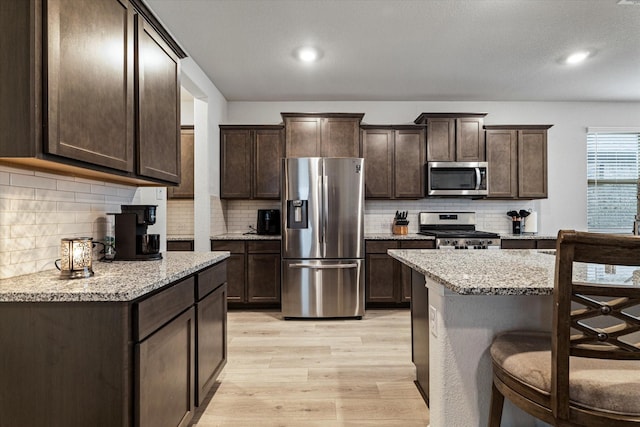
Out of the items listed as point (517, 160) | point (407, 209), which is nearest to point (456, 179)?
point (407, 209)

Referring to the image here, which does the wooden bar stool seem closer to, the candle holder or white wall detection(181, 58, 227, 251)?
the candle holder

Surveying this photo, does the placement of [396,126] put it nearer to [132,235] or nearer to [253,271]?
[253,271]

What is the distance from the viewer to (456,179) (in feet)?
14.4

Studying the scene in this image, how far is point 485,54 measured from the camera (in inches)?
133

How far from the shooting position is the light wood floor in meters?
2.01

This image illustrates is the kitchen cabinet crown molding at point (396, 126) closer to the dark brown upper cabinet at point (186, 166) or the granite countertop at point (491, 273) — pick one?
the dark brown upper cabinet at point (186, 166)

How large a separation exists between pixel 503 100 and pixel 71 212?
16.3ft

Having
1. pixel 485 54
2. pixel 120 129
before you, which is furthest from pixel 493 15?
pixel 120 129

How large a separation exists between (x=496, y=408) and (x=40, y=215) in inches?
83.3

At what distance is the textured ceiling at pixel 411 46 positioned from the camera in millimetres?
2633

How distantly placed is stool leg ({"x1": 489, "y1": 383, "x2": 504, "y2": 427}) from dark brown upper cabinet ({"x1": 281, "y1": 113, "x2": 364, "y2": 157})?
320 cm

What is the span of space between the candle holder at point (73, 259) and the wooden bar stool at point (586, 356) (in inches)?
66.9

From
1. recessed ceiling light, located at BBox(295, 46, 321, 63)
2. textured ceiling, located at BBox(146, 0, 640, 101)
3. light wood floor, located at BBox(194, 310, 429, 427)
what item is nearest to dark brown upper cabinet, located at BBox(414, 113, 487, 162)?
textured ceiling, located at BBox(146, 0, 640, 101)

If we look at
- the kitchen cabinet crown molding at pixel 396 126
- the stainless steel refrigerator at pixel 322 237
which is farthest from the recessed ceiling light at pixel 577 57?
the stainless steel refrigerator at pixel 322 237
